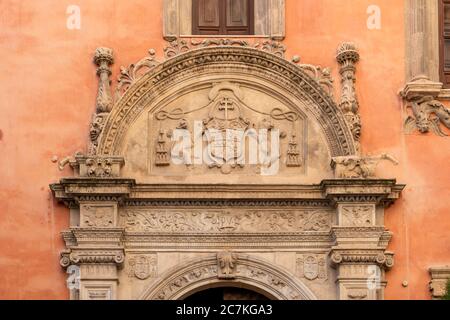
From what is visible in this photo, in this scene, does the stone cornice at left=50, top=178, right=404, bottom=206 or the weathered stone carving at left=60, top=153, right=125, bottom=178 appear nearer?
the stone cornice at left=50, top=178, right=404, bottom=206

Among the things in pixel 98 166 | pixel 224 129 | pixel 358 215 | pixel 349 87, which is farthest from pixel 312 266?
pixel 98 166

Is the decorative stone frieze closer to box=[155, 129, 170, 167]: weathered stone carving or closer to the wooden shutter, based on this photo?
the wooden shutter

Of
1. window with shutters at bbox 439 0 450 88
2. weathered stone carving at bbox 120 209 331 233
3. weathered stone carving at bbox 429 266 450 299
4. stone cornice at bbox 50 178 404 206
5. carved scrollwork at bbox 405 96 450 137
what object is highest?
window with shutters at bbox 439 0 450 88

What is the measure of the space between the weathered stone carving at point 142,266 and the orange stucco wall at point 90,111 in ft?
3.03

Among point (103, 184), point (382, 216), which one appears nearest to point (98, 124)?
point (103, 184)

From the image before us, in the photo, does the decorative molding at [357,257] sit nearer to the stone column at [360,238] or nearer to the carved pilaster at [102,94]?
the stone column at [360,238]

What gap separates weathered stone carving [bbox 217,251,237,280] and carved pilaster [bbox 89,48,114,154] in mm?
2139

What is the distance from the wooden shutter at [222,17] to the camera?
79.4 ft

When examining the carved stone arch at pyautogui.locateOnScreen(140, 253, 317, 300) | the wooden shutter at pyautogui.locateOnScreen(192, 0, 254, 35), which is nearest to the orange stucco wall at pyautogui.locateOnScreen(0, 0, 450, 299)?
the wooden shutter at pyautogui.locateOnScreen(192, 0, 254, 35)

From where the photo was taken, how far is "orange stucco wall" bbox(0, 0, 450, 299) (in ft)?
76.6

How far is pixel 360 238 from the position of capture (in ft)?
75.9

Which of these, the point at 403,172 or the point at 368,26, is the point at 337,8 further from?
the point at 403,172

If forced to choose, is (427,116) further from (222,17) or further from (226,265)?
(226,265)

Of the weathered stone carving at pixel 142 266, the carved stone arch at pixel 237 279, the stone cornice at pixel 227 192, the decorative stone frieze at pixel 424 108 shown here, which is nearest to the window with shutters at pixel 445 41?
the decorative stone frieze at pixel 424 108
